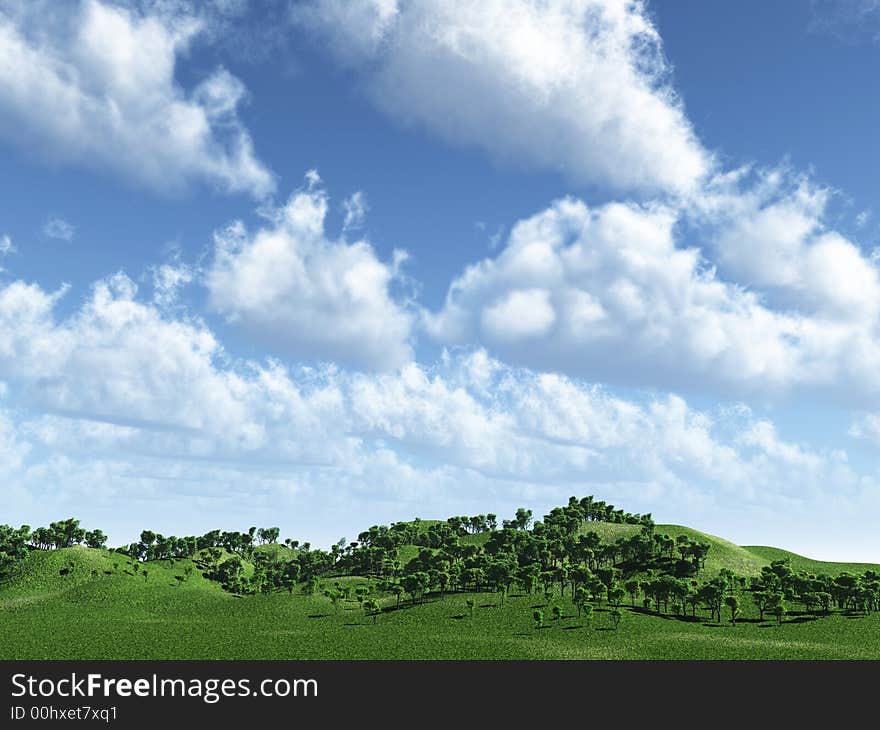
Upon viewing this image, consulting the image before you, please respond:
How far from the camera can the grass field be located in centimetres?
11756

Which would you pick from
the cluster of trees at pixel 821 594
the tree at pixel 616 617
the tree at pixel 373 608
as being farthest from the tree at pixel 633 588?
the tree at pixel 373 608

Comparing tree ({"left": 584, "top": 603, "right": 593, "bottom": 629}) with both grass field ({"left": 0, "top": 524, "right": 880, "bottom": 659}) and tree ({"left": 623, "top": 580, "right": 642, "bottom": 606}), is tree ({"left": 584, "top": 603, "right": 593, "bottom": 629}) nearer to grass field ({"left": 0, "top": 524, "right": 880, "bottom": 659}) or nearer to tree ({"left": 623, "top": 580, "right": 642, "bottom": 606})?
grass field ({"left": 0, "top": 524, "right": 880, "bottom": 659})

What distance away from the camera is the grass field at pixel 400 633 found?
118 meters

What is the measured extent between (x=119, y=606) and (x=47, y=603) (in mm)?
21540

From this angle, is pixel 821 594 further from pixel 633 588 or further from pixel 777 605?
pixel 633 588

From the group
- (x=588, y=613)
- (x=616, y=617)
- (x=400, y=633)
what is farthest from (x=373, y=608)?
(x=616, y=617)

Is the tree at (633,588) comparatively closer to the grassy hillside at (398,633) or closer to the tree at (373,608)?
the grassy hillside at (398,633)
